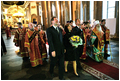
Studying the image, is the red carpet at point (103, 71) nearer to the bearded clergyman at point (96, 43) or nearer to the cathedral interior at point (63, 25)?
the cathedral interior at point (63, 25)

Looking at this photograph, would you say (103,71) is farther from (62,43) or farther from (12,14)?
(12,14)

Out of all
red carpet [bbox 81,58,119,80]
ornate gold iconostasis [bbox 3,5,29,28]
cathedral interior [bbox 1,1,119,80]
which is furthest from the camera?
ornate gold iconostasis [bbox 3,5,29,28]

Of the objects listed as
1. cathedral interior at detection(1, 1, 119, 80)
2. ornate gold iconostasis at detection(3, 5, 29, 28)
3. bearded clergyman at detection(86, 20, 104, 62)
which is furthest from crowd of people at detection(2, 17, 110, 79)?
ornate gold iconostasis at detection(3, 5, 29, 28)

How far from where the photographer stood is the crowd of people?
8.39 feet

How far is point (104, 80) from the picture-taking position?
8.82 ft

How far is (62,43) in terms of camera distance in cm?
266

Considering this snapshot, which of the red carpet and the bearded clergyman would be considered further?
the bearded clergyman

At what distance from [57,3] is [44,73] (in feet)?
57.4

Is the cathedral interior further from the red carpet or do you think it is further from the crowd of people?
the crowd of people

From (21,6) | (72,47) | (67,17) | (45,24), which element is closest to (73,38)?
(72,47)

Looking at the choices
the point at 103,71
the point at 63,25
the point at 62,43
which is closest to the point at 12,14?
the point at 63,25

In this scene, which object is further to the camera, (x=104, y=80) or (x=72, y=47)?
(x=72, y=47)

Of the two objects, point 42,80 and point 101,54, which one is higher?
point 101,54

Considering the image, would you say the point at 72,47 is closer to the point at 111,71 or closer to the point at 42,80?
the point at 42,80
